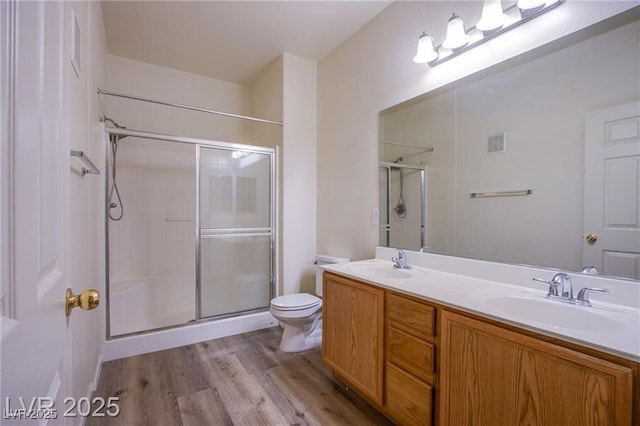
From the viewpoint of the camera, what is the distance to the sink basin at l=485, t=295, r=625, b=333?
1.05m

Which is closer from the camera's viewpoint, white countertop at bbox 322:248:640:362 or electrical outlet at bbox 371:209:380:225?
white countertop at bbox 322:248:640:362

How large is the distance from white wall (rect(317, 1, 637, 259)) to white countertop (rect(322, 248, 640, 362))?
81 centimetres

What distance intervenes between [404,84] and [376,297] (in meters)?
1.52

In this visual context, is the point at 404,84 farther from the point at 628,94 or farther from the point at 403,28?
the point at 628,94

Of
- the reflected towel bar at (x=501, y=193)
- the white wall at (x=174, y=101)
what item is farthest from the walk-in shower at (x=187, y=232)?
the reflected towel bar at (x=501, y=193)

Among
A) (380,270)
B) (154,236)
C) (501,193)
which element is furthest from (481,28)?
(154,236)

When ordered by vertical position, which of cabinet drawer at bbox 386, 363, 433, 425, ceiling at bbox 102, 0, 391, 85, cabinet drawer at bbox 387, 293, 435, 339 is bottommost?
cabinet drawer at bbox 386, 363, 433, 425

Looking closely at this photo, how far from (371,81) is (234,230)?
1.83 meters

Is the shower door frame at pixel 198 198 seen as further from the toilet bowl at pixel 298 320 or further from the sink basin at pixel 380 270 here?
the sink basin at pixel 380 270

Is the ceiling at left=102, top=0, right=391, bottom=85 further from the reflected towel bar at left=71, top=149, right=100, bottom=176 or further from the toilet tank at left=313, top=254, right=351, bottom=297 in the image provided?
the toilet tank at left=313, top=254, right=351, bottom=297

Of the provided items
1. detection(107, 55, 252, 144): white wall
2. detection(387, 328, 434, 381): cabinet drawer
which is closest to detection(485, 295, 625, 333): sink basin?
detection(387, 328, 434, 381): cabinet drawer

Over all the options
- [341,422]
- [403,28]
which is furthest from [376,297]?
[403,28]

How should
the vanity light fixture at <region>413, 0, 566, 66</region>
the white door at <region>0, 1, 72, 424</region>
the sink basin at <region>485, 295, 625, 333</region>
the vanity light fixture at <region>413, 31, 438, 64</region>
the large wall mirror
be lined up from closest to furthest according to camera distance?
the white door at <region>0, 1, 72, 424</region> < the sink basin at <region>485, 295, 625, 333</region> < the large wall mirror < the vanity light fixture at <region>413, 0, 566, 66</region> < the vanity light fixture at <region>413, 31, 438, 64</region>

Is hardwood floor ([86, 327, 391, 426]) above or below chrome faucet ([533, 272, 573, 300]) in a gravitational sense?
below
